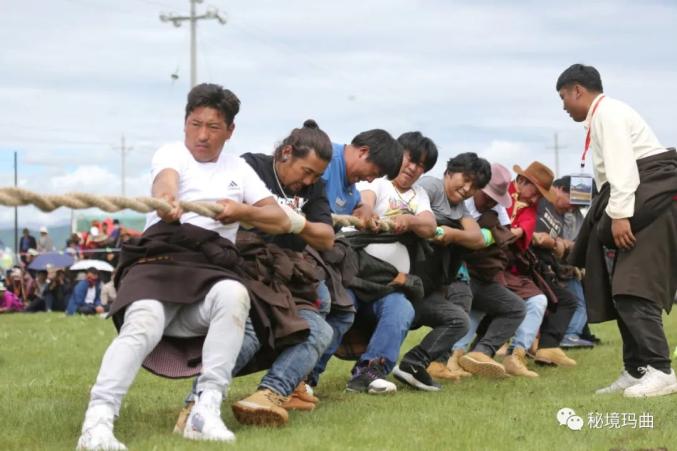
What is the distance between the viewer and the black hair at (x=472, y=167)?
29.4ft

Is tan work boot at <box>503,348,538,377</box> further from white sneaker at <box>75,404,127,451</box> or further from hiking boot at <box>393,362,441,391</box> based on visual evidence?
white sneaker at <box>75,404,127,451</box>

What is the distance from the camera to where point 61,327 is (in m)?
16.9

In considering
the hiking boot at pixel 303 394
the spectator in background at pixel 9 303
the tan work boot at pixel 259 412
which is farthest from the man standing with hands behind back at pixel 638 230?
the spectator in background at pixel 9 303

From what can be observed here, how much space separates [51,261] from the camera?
87.1 feet

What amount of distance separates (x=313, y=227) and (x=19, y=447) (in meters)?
2.06

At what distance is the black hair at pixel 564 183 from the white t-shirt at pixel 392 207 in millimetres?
4884

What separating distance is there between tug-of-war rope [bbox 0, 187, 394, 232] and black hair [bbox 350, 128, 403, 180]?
81.2 inches

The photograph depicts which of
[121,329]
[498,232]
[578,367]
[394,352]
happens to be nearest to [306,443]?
[121,329]

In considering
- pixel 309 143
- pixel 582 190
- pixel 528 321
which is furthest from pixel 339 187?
pixel 582 190

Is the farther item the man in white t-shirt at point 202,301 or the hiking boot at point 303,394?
the hiking boot at point 303,394

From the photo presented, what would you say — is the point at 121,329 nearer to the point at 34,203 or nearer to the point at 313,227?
the point at 34,203

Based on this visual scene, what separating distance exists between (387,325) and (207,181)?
2.60 m

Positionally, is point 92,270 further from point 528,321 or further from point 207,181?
point 207,181

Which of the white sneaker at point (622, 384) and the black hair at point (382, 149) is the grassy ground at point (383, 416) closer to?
the white sneaker at point (622, 384)
